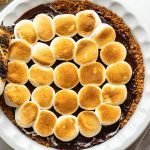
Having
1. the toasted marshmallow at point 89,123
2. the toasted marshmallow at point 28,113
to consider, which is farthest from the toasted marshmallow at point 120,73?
the toasted marshmallow at point 28,113

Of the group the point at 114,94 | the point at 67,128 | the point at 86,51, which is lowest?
the point at 67,128

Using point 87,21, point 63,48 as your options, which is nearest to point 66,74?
point 63,48

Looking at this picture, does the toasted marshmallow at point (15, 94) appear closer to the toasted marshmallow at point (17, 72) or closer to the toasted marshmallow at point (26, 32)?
the toasted marshmallow at point (17, 72)

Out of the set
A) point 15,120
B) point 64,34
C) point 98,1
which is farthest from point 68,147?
point 98,1

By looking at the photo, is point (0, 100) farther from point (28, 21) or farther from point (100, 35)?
point (100, 35)

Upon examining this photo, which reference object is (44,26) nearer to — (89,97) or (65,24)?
(65,24)

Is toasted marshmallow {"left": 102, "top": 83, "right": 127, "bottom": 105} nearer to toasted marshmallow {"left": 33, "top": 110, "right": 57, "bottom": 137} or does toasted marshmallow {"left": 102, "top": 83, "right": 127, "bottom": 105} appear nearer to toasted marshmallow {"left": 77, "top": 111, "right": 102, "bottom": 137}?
toasted marshmallow {"left": 77, "top": 111, "right": 102, "bottom": 137}
